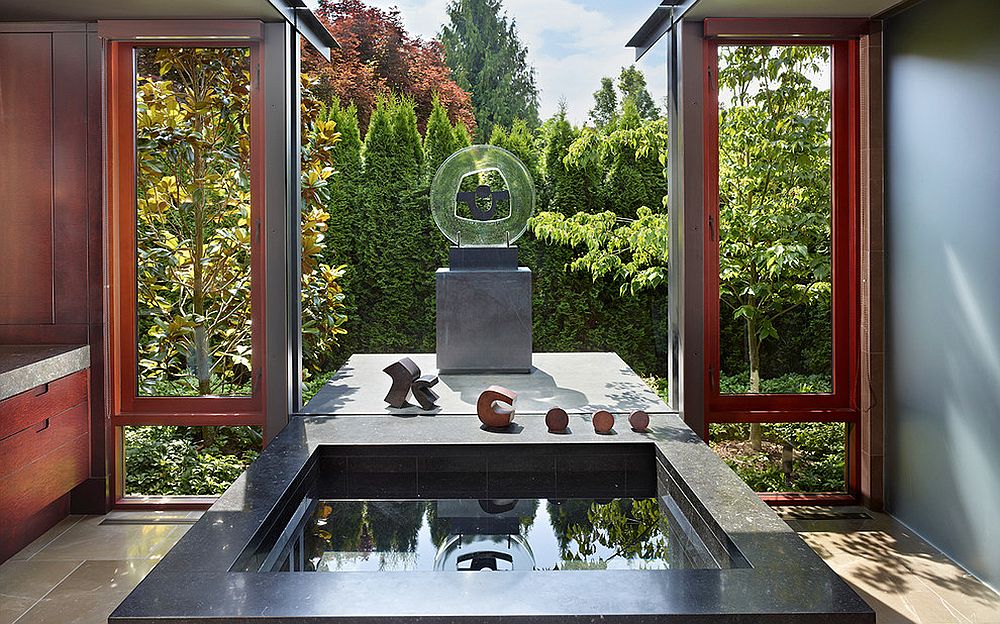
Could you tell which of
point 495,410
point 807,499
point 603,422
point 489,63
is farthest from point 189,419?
point 489,63

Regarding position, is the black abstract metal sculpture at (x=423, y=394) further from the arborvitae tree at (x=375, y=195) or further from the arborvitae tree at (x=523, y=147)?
the arborvitae tree at (x=523, y=147)

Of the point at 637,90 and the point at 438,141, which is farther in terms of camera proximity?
the point at 637,90

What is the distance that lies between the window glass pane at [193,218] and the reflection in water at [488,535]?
1790mm

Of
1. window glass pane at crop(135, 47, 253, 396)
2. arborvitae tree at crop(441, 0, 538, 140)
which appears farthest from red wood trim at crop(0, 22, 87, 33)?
arborvitae tree at crop(441, 0, 538, 140)

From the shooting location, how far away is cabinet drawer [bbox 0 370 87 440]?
3.71 metres

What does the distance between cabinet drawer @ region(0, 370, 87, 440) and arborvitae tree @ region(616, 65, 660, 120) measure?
581 cm

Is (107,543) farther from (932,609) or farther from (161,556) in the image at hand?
(932,609)

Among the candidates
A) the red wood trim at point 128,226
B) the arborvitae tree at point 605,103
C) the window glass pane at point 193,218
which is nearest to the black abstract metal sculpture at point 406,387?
the red wood trim at point 128,226

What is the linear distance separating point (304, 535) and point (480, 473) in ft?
3.05

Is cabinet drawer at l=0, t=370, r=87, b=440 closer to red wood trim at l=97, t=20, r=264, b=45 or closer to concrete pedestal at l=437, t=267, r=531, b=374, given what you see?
red wood trim at l=97, t=20, r=264, b=45

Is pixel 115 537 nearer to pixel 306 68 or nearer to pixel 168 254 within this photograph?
pixel 168 254

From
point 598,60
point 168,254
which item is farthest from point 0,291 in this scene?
point 598,60

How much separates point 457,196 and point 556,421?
2130mm

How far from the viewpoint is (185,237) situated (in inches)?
183
